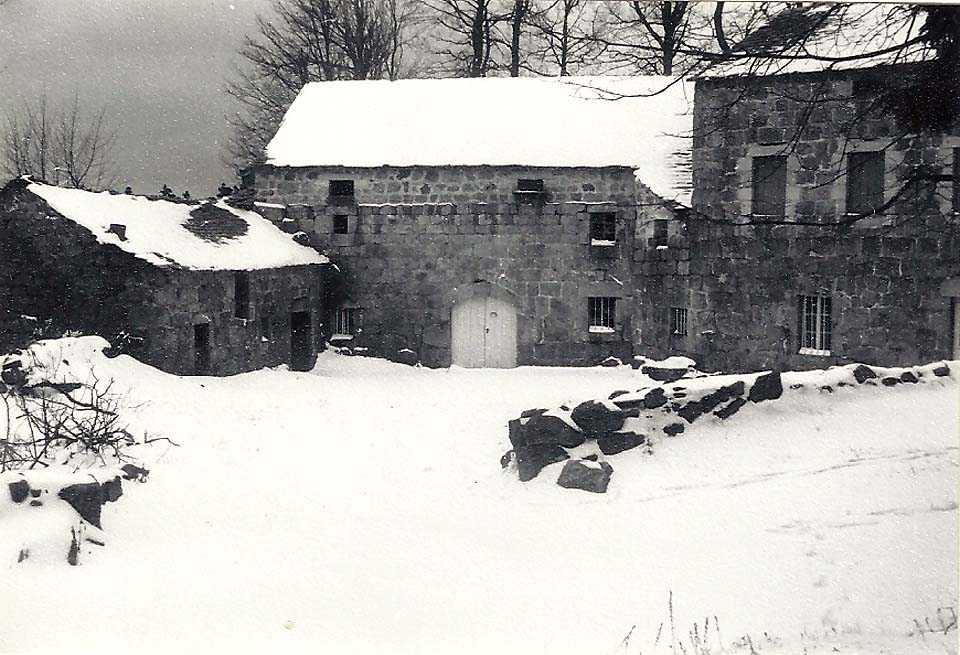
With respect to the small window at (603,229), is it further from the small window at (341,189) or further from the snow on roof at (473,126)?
the small window at (341,189)

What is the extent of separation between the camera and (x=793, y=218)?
19.8 feet

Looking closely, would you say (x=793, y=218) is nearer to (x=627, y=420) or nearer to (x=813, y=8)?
(x=813, y=8)

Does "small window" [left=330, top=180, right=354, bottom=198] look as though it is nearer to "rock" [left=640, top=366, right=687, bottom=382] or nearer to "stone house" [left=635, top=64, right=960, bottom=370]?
"stone house" [left=635, top=64, right=960, bottom=370]

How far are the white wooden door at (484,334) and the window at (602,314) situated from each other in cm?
65

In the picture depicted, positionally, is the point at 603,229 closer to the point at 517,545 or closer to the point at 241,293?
the point at 241,293

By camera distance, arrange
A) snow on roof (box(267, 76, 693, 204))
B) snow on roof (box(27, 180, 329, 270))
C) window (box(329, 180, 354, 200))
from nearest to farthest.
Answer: snow on roof (box(27, 180, 329, 270)), snow on roof (box(267, 76, 693, 204)), window (box(329, 180, 354, 200))

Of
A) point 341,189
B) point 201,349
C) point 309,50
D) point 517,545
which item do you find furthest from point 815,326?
point 341,189

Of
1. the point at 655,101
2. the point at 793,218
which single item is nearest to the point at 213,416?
the point at 793,218

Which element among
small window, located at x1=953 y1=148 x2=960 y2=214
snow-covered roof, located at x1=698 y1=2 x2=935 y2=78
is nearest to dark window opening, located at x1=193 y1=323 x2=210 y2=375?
snow-covered roof, located at x1=698 y1=2 x2=935 y2=78

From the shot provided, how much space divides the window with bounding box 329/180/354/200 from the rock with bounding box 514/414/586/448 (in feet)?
21.4

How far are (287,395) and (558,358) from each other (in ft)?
6.53

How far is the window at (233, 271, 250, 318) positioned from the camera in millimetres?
9031

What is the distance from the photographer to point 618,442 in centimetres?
564

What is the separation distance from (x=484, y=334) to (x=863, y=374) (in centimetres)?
357
